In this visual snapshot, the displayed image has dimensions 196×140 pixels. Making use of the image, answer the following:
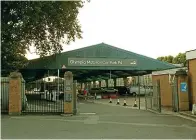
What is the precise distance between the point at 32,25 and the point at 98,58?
1547cm

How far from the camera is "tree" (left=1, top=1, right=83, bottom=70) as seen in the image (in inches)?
1017

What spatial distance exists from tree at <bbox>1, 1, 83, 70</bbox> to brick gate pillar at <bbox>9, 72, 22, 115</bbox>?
4950mm

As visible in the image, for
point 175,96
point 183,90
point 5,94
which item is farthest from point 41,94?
point 183,90

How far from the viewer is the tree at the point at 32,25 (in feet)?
84.7

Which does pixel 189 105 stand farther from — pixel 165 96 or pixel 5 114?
pixel 5 114

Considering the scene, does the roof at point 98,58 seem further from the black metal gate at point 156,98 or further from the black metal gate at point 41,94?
the black metal gate at point 156,98

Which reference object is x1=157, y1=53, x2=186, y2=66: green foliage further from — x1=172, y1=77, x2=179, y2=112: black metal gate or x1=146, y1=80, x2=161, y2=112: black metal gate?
x1=172, y1=77, x2=179, y2=112: black metal gate

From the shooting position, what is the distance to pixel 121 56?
44406 millimetres

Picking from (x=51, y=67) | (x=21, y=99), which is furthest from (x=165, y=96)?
(x=51, y=67)

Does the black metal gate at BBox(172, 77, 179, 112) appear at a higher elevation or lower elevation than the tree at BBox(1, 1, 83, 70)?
lower

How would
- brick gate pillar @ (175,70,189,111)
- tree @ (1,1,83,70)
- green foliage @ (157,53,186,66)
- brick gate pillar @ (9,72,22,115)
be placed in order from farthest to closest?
1. green foliage @ (157,53,186,66)
2. tree @ (1,1,83,70)
3. brick gate pillar @ (175,70,189,111)
4. brick gate pillar @ (9,72,22,115)

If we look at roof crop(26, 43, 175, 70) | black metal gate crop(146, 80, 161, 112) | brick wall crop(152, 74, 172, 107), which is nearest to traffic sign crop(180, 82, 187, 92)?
black metal gate crop(146, 80, 161, 112)

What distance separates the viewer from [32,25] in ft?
95.7

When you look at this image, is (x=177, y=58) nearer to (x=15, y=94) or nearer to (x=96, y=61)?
(x=96, y=61)
